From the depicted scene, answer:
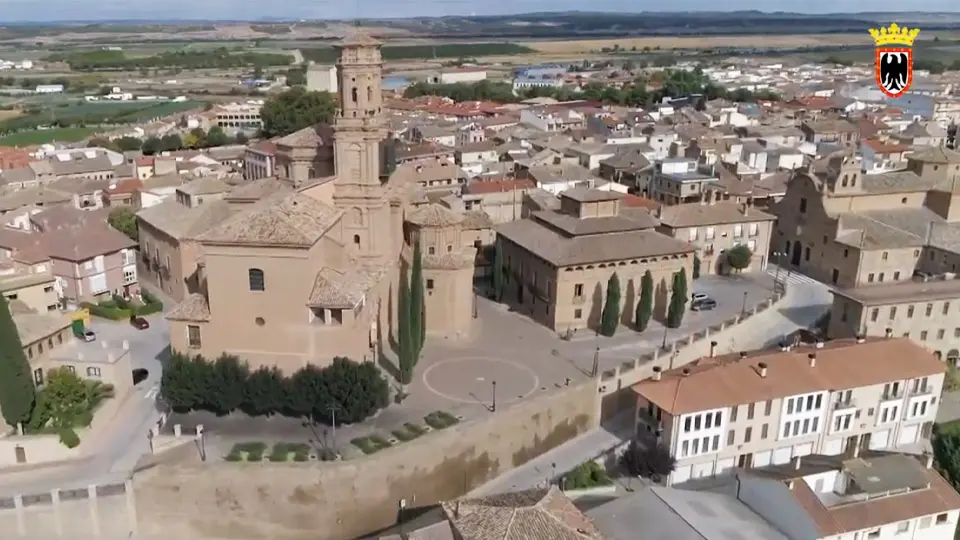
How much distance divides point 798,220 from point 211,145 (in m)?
77.6

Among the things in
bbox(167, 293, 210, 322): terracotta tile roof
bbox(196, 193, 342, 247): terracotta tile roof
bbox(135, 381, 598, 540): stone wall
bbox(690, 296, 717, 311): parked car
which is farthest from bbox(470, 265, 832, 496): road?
bbox(167, 293, 210, 322): terracotta tile roof

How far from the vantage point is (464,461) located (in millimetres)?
32250

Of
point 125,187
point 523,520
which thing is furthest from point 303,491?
point 125,187

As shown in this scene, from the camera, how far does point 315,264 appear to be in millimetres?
32844

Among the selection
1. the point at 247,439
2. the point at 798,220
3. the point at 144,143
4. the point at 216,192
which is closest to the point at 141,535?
the point at 247,439

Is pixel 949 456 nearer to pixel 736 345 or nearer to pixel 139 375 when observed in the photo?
pixel 736 345

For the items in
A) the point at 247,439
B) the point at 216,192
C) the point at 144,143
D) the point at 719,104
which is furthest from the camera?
the point at 719,104

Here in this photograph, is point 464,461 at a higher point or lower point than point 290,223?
lower

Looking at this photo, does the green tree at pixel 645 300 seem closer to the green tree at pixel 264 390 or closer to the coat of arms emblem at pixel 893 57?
the green tree at pixel 264 390

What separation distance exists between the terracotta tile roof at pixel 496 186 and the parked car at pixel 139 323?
26.3m

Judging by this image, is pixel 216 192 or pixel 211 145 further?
pixel 211 145

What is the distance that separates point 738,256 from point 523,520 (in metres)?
34.0

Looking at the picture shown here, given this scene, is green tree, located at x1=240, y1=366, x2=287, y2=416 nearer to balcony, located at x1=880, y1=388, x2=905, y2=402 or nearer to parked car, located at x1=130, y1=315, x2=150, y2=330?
parked car, located at x1=130, y1=315, x2=150, y2=330

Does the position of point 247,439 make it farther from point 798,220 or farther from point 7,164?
point 7,164
